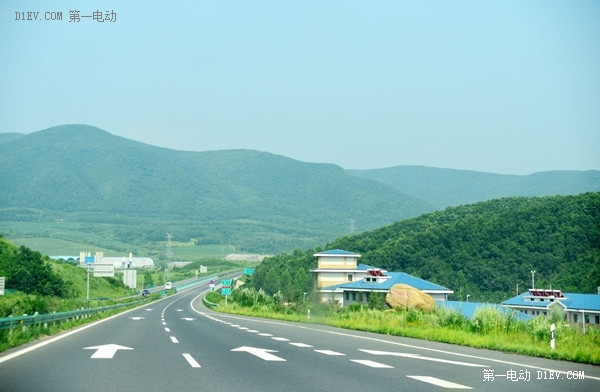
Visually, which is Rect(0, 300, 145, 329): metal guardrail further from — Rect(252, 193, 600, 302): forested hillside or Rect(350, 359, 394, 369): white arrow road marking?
Rect(252, 193, 600, 302): forested hillside

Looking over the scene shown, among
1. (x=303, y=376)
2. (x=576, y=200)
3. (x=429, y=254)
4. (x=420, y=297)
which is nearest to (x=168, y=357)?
(x=303, y=376)

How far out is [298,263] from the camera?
142125 millimetres

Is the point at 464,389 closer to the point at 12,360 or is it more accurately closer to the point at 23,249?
the point at 12,360

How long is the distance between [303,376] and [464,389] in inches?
118

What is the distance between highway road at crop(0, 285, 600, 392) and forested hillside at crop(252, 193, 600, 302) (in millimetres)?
97337

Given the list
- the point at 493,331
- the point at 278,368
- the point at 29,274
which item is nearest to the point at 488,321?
the point at 493,331

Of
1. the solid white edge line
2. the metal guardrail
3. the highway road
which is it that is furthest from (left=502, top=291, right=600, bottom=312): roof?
the solid white edge line

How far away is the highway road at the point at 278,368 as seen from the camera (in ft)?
38.5

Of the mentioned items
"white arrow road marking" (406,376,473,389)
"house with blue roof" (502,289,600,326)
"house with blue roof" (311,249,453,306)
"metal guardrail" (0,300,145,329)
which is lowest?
"house with blue roof" (502,289,600,326)

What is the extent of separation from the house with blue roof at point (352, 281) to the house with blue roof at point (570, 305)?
10.4 metres

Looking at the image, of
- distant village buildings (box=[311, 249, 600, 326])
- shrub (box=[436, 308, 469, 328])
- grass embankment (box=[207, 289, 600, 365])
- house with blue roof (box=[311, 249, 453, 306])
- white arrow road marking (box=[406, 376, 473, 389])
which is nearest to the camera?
white arrow road marking (box=[406, 376, 473, 389])

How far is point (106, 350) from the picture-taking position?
18.2 metres

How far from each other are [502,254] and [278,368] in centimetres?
11774

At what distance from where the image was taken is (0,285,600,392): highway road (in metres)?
11.7
